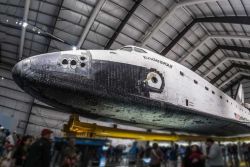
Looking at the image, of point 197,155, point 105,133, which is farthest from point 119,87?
point 197,155

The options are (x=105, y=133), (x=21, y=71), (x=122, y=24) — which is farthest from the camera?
(x=122, y=24)

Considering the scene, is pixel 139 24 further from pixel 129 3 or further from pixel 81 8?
pixel 81 8

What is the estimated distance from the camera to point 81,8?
17.7 meters

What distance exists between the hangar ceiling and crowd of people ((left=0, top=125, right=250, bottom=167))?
10334 mm

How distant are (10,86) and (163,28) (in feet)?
64.2

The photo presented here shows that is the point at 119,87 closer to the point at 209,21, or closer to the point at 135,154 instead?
the point at 135,154

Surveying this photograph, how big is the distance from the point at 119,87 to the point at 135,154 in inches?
118

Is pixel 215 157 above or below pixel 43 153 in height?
above

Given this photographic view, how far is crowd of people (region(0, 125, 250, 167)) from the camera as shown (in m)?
4.78

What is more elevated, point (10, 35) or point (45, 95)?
point (10, 35)

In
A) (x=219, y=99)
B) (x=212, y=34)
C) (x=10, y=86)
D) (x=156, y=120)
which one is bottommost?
(x=156, y=120)

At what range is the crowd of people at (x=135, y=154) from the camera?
4777 mm

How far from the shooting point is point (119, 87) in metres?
5.98

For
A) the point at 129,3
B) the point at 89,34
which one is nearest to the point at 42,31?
the point at 89,34
